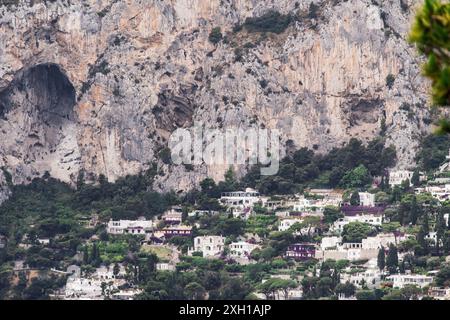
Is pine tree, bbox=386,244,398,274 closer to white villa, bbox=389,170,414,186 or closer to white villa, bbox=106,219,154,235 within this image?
white villa, bbox=389,170,414,186

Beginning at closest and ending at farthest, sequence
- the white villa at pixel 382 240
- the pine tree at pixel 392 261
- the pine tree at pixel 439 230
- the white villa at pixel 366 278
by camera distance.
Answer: the white villa at pixel 366 278, the pine tree at pixel 392 261, the pine tree at pixel 439 230, the white villa at pixel 382 240

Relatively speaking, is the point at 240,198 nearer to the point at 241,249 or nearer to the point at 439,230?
the point at 241,249

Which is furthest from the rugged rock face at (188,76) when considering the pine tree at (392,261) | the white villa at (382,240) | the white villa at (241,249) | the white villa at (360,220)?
the pine tree at (392,261)

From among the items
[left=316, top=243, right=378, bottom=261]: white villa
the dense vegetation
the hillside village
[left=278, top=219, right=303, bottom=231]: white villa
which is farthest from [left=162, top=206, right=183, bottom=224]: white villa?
[left=316, top=243, right=378, bottom=261]: white villa

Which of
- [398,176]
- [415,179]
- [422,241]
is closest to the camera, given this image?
[422,241]

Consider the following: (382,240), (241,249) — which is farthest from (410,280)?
(241,249)

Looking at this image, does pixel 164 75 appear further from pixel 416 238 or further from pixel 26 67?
pixel 416 238

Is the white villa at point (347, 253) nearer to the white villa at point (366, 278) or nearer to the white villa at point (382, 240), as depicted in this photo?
the white villa at point (382, 240)
